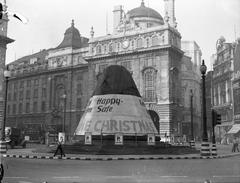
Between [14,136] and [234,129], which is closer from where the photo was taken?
[14,136]

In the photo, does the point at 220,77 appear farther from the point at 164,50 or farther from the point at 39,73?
the point at 39,73

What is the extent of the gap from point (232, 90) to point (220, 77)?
7305 millimetres

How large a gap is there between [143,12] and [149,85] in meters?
19.6

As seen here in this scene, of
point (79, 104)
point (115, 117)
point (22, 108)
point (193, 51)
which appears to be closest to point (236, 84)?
point (79, 104)

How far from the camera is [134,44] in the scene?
A: 68875mm

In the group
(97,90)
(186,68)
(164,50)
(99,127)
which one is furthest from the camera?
(186,68)

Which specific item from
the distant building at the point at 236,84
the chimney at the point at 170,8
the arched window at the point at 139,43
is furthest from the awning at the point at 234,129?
the chimney at the point at 170,8

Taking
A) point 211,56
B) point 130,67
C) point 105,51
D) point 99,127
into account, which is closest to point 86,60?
point 105,51

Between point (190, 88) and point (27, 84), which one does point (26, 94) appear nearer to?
point (27, 84)

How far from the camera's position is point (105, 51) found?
2842 inches

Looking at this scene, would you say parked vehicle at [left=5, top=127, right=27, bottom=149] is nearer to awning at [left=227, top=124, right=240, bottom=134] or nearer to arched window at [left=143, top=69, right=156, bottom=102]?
arched window at [left=143, top=69, right=156, bottom=102]

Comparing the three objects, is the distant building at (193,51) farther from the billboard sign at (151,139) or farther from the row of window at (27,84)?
the billboard sign at (151,139)

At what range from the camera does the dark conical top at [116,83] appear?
32.1 metres

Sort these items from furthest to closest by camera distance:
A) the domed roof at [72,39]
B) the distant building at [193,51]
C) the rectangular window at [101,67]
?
the distant building at [193,51] → the domed roof at [72,39] → the rectangular window at [101,67]
